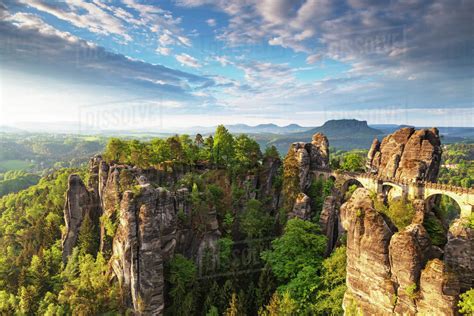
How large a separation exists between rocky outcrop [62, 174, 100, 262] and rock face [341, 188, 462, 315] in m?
38.4

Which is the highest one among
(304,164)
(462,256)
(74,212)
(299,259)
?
(304,164)

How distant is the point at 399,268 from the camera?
19.7 meters

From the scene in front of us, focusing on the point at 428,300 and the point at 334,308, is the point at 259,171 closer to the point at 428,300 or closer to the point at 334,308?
the point at 334,308

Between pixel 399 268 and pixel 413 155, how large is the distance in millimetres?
32742

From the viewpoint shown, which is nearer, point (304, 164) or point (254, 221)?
point (254, 221)

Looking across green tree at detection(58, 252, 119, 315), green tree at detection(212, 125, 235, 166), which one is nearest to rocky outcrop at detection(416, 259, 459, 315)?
green tree at detection(58, 252, 119, 315)

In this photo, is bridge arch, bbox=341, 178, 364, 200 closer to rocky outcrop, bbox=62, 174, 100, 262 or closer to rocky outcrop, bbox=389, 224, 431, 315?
rocky outcrop, bbox=389, 224, 431, 315

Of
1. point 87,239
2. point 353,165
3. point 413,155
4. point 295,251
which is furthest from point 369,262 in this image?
point 353,165

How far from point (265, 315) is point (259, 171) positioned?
26388 millimetres

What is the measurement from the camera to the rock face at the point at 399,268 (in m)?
17.8

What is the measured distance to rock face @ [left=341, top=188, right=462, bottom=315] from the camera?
17.8m

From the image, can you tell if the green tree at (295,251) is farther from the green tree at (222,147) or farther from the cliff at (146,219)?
the green tree at (222,147)

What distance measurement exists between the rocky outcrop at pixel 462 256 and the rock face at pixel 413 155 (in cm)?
2872

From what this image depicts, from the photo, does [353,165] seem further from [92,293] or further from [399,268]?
[92,293]
